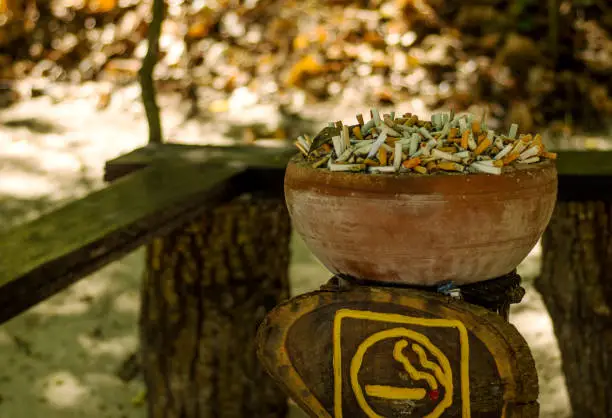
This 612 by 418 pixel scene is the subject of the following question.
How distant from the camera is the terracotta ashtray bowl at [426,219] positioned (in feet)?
4.37

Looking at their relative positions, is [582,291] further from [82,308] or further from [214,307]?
[82,308]

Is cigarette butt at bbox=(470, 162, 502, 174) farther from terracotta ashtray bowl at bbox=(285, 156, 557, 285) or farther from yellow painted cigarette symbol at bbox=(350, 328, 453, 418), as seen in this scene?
yellow painted cigarette symbol at bbox=(350, 328, 453, 418)

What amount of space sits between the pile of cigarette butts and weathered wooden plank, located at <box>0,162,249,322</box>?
0.56 m

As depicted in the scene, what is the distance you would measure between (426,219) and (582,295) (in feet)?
4.58

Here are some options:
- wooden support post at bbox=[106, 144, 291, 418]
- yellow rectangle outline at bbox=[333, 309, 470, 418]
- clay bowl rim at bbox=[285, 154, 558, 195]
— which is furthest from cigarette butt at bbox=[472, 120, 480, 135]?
wooden support post at bbox=[106, 144, 291, 418]

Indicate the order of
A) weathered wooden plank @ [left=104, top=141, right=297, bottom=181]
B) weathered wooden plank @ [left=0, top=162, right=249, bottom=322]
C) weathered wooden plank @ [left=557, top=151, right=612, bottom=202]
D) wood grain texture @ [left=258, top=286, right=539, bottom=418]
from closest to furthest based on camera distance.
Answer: wood grain texture @ [left=258, top=286, right=539, bottom=418] → weathered wooden plank @ [left=0, top=162, right=249, bottom=322] → weathered wooden plank @ [left=557, top=151, right=612, bottom=202] → weathered wooden plank @ [left=104, top=141, right=297, bottom=181]

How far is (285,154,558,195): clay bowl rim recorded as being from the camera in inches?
52.2

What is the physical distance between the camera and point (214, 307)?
246 centimetres

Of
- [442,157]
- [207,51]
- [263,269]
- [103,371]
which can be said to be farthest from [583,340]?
[207,51]

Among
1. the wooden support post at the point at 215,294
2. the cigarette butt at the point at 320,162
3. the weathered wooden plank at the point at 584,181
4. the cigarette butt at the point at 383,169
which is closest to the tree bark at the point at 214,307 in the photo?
the wooden support post at the point at 215,294

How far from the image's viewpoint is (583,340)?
2578mm

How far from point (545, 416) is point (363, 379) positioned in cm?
167

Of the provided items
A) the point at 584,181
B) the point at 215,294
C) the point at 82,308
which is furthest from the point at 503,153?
the point at 82,308

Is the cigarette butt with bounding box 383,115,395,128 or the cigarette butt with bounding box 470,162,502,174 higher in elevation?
the cigarette butt with bounding box 383,115,395,128
